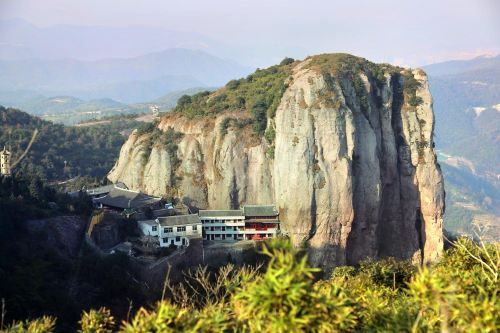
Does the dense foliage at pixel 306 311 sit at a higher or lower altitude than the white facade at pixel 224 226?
higher

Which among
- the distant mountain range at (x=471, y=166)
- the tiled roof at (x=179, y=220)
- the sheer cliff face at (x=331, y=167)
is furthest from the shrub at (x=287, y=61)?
the distant mountain range at (x=471, y=166)

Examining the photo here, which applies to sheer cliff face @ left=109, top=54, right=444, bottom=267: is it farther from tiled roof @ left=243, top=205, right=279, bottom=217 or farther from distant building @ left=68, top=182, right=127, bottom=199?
distant building @ left=68, top=182, right=127, bottom=199

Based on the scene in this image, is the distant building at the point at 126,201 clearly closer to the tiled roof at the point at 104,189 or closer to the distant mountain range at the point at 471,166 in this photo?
the tiled roof at the point at 104,189

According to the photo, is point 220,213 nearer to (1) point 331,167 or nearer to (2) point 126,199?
(2) point 126,199

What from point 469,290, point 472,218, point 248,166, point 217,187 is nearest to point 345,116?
point 248,166

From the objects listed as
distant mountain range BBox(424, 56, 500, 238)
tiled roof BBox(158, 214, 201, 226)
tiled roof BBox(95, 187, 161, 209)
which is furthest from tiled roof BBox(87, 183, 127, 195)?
distant mountain range BBox(424, 56, 500, 238)

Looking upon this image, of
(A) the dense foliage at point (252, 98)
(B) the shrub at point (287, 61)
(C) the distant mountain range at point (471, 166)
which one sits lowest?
(C) the distant mountain range at point (471, 166)

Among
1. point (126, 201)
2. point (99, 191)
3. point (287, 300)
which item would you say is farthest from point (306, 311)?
point (99, 191)
